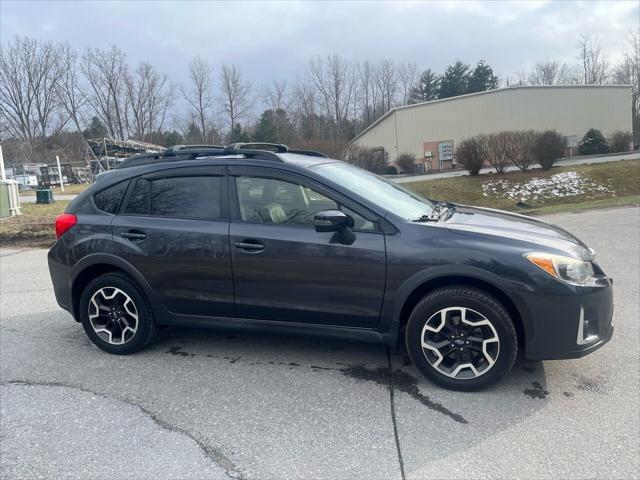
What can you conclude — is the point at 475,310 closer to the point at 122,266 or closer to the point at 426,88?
the point at 122,266

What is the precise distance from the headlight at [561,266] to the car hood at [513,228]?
0.47 ft

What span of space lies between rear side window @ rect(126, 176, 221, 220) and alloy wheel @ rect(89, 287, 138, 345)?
2.48ft

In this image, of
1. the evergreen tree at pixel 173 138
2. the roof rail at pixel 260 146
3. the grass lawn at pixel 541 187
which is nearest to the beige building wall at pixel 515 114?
the grass lawn at pixel 541 187

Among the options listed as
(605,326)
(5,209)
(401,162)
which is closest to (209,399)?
(605,326)

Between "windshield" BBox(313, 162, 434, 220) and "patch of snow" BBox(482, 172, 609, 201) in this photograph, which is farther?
"patch of snow" BBox(482, 172, 609, 201)

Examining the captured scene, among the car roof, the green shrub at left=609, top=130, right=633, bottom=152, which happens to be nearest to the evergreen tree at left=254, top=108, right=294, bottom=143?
the green shrub at left=609, top=130, right=633, bottom=152

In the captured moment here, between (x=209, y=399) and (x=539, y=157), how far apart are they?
2121cm

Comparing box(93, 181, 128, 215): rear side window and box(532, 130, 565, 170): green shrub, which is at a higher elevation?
box(532, 130, 565, 170): green shrub

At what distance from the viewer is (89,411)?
3.30m

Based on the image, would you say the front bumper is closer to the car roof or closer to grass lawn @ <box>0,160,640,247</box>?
the car roof

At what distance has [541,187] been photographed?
62.9ft

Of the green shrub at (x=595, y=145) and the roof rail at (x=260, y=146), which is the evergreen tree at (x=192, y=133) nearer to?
the green shrub at (x=595, y=145)

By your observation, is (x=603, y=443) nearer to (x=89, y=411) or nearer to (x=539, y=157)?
(x=89, y=411)

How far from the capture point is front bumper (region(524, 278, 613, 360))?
10.4ft
